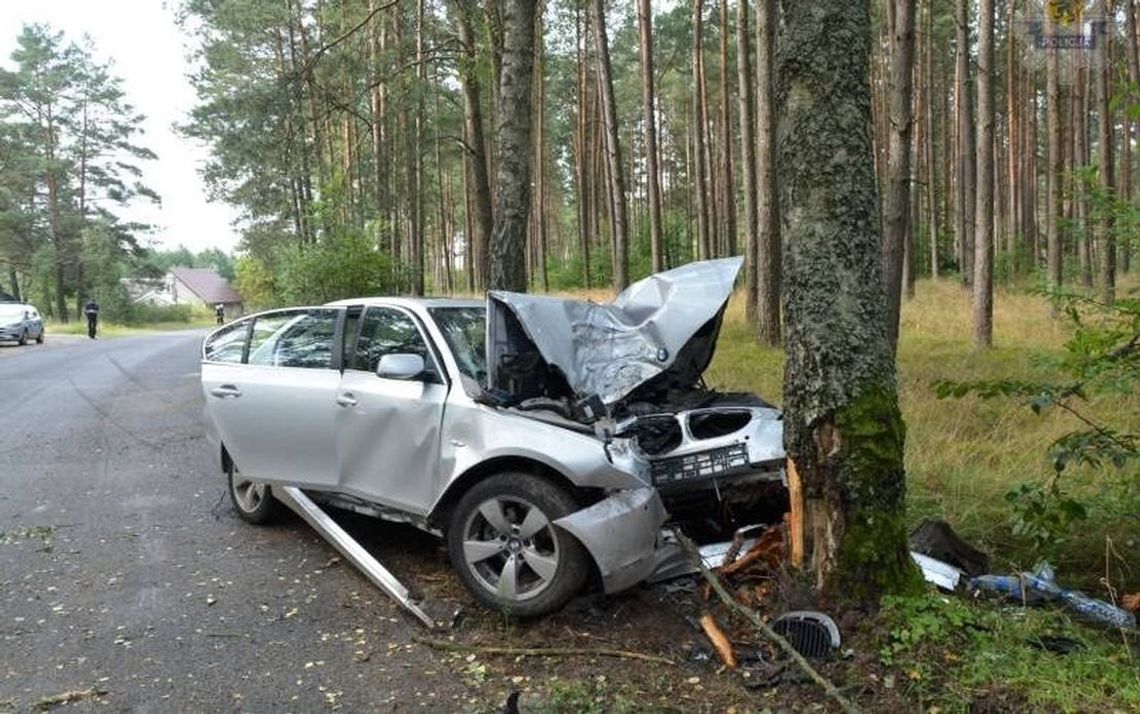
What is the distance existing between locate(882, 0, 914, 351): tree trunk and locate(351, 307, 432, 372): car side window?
240 inches

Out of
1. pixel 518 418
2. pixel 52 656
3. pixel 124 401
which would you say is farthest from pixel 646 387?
pixel 124 401

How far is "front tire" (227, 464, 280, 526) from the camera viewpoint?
6400 mm

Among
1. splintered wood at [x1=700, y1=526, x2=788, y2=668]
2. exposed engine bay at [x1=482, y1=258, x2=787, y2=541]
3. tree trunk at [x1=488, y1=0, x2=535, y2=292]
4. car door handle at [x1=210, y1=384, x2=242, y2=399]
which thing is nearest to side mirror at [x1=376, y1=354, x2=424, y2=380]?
exposed engine bay at [x1=482, y1=258, x2=787, y2=541]

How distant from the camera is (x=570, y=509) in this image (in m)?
4.34

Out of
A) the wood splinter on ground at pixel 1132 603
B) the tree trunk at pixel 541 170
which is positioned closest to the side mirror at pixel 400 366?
the wood splinter on ground at pixel 1132 603

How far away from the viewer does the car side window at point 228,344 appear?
6410 millimetres

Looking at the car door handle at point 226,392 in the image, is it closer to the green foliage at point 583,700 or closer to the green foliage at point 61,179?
the green foliage at point 583,700

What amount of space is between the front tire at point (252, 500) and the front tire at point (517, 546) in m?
2.33

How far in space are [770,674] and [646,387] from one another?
2198 millimetres

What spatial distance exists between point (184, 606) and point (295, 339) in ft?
6.49

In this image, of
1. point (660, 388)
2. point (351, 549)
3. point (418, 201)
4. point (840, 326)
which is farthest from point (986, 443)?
point (418, 201)

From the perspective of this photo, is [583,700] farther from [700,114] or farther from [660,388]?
[700,114]

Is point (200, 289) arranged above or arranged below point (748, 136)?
below

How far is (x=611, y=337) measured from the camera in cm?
555
